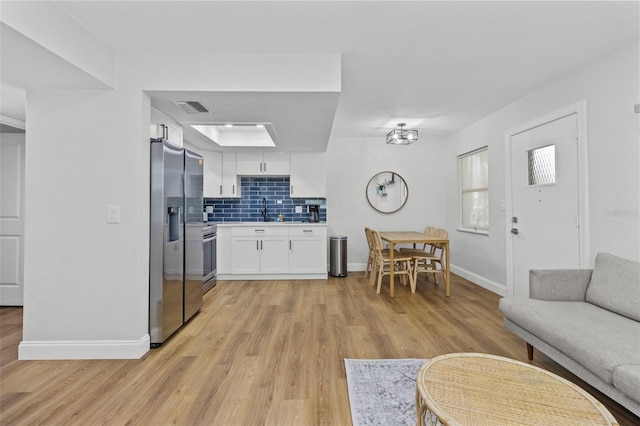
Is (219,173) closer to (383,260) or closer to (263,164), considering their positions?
(263,164)

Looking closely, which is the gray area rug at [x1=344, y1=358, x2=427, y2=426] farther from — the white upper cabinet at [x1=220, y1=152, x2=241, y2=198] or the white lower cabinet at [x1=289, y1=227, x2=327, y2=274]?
the white upper cabinet at [x1=220, y1=152, x2=241, y2=198]

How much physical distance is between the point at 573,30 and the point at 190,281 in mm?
3855

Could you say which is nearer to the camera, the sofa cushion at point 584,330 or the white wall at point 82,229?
the sofa cushion at point 584,330

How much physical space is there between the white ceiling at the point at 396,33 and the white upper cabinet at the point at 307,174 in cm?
216

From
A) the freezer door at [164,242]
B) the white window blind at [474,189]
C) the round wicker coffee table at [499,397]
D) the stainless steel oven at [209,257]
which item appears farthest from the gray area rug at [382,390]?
the white window blind at [474,189]

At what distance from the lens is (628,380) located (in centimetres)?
136

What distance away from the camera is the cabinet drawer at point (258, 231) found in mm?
4734

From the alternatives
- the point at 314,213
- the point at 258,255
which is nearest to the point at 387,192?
the point at 314,213

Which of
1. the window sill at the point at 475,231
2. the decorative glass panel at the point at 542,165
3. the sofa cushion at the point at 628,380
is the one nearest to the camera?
the sofa cushion at the point at 628,380

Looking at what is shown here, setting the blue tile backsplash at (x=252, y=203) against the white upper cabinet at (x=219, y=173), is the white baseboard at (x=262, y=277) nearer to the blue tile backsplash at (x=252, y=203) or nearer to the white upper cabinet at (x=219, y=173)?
the blue tile backsplash at (x=252, y=203)

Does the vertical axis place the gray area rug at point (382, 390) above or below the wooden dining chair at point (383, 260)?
below

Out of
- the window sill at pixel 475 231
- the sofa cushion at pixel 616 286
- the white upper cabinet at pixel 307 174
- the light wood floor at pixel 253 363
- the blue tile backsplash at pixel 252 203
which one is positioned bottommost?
the light wood floor at pixel 253 363

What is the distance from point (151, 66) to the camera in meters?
2.42

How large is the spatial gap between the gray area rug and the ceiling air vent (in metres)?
2.55
